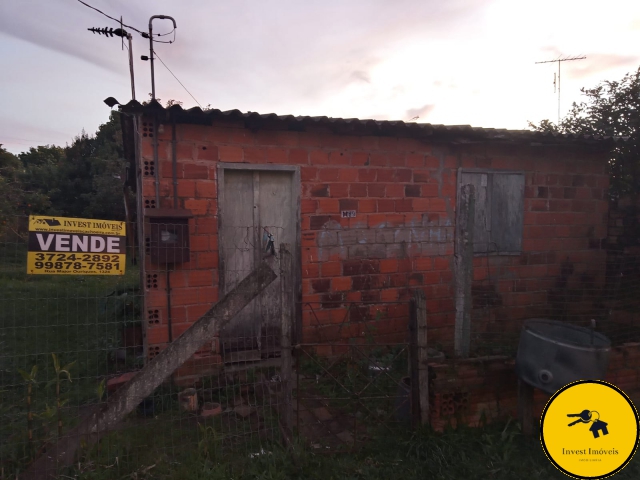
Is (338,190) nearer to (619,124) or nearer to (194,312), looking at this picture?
(194,312)

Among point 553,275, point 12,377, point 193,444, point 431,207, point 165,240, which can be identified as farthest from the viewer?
point 553,275

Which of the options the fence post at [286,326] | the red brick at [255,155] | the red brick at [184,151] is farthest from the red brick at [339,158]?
the fence post at [286,326]

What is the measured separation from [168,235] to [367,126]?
9.28 ft

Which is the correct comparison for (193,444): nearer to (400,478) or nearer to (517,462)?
(400,478)

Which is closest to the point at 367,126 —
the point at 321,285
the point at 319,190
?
the point at 319,190

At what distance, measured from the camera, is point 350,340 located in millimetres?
5633

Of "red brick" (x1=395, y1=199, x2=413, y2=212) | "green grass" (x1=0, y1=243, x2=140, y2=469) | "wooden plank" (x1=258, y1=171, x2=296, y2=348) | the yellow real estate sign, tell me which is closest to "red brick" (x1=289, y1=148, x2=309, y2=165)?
"wooden plank" (x1=258, y1=171, x2=296, y2=348)

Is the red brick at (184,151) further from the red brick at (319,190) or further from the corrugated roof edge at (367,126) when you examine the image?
the red brick at (319,190)

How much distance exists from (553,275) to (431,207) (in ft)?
8.05

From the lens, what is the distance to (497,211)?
646 centimetres

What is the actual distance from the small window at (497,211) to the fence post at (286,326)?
391 cm

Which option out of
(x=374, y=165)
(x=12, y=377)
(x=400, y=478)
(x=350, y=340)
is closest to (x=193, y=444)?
(x=400, y=478)

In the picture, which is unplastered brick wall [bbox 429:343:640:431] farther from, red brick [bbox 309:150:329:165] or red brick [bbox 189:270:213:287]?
red brick [bbox 309:150:329:165]

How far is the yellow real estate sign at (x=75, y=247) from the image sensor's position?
2.92m
